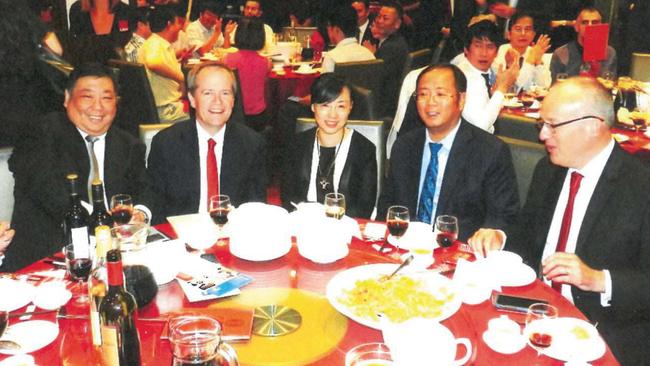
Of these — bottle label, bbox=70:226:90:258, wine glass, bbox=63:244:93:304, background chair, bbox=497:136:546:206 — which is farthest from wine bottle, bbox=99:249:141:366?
background chair, bbox=497:136:546:206

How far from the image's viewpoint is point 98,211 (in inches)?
89.2

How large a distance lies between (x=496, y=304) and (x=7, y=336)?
4.21ft

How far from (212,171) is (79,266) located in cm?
119

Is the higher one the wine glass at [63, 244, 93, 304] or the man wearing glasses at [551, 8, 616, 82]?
the man wearing glasses at [551, 8, 616, 82]

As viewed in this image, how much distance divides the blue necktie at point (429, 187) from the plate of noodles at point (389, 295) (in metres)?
0.97

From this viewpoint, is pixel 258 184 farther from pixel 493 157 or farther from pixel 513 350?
pixel 513 350

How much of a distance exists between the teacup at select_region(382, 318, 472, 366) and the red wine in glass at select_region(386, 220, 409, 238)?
0.62 meters

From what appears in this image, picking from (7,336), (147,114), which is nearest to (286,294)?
(7,336)

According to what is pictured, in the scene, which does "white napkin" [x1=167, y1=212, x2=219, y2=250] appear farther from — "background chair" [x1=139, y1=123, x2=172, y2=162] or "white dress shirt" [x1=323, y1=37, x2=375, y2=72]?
"white dress shirt" [x1=323, y1=37, x2=375, y2=72]

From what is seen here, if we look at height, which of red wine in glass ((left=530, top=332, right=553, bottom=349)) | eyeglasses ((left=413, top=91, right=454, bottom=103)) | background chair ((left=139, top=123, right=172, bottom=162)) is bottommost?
red wine in glass ((left=530, top=332, right=553, bottom=349))

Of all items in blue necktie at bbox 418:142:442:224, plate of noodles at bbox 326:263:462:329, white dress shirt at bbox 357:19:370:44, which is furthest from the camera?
white dress shirt at bbox 357:19:370:44

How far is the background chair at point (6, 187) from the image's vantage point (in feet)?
8.74

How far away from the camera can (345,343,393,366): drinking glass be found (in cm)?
145

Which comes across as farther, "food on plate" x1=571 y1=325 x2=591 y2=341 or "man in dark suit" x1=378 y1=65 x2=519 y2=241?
"man in dark suit" x1=378 y1=65 x2=519 y2=241
